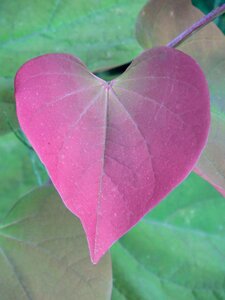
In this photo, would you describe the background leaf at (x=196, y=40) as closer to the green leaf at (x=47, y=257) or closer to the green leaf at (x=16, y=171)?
the green leaf at (x=47, y=257)

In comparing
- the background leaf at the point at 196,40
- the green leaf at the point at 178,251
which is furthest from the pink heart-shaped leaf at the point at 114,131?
the green leaf at the point at 178,251

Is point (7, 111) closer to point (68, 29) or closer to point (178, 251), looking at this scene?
point (68, 29)

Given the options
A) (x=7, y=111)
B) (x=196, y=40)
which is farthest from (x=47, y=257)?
(x=196, y=40)

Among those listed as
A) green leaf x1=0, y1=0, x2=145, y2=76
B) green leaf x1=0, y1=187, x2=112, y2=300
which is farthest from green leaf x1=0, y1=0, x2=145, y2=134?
green leaf x1=0, y1=187, x2=112, y2=300

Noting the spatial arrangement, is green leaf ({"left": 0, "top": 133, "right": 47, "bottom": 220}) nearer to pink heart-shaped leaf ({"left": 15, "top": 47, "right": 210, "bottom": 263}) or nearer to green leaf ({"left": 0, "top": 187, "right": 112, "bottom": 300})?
green leaf ({"left": 0, "top": 187, "right": 112, "bottom": 300})

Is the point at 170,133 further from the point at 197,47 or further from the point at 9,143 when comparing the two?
the point at 9,143

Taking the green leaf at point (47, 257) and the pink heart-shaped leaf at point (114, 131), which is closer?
the pink heart-shaped leaf at point (114, 131)

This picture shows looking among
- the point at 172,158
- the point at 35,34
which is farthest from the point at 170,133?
the point at 35,34
